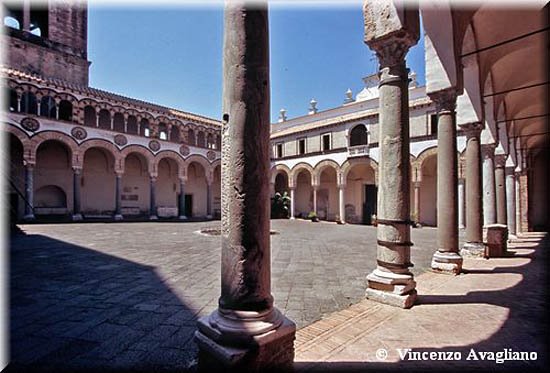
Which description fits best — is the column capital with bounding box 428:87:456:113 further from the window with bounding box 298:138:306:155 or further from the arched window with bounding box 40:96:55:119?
the arched window with bounding box 40:96:55:119

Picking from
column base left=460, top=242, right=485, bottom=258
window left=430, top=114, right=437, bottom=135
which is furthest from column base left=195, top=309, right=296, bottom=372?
window left=430, top=114, right=437, bottom=135

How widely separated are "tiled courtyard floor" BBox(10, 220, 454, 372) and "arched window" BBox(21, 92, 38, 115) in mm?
12857

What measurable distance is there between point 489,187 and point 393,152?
6.89 metres

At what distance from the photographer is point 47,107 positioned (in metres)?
17.3

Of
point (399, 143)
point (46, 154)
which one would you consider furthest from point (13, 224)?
point (399, 143)

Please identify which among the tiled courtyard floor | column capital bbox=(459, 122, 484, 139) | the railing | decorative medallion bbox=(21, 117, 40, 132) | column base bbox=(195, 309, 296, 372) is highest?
decorative medallion bbox=(21, 117, 40, 132)

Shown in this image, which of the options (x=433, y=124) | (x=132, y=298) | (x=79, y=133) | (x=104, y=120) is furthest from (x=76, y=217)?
(x=433, y=124)

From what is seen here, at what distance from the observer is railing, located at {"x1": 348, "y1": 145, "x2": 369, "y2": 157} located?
2012 centimetres

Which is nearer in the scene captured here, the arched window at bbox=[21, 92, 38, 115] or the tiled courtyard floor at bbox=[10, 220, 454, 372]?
the tiled courtyard floor at bbox=[10, 220, 454, 372]

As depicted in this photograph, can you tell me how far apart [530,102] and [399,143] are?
10033 mm

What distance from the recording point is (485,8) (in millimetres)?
6008

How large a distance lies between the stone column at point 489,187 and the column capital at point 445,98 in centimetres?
435

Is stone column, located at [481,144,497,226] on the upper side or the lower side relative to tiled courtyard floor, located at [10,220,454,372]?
upper

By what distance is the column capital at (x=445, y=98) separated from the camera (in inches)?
210
